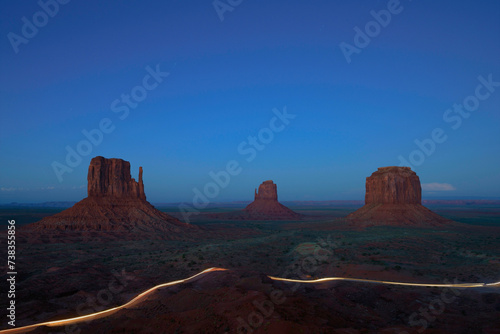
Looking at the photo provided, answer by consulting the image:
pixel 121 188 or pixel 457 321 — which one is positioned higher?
pixel 121 188

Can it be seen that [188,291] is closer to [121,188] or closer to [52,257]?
[52,257]

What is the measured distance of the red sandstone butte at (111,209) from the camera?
176ft

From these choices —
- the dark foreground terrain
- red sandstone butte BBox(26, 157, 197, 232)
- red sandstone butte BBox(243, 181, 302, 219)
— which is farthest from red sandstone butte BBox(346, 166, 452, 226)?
red sandstone butte BBox(26, 157, 197, 232)

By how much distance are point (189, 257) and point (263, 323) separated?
67.8 feet

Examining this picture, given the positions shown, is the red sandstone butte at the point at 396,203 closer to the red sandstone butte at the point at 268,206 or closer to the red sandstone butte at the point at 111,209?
the red sandstone butte at the point at 268,206

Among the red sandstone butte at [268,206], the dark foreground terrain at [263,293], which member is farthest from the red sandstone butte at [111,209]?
the red sandstone butte at [268,206]

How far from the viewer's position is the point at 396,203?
7394cm

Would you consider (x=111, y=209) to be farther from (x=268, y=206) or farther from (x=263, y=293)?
(x=268, y=206)

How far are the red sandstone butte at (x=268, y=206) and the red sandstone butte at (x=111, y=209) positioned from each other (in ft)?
202

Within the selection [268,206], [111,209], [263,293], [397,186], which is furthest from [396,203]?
[263,293]

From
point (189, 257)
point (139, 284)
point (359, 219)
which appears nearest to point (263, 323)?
point (139, 284)

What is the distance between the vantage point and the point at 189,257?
93.3ft

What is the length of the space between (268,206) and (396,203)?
205 ft

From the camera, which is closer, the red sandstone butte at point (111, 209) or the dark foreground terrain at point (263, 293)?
the dark foreground terrain at point (263, 293)
